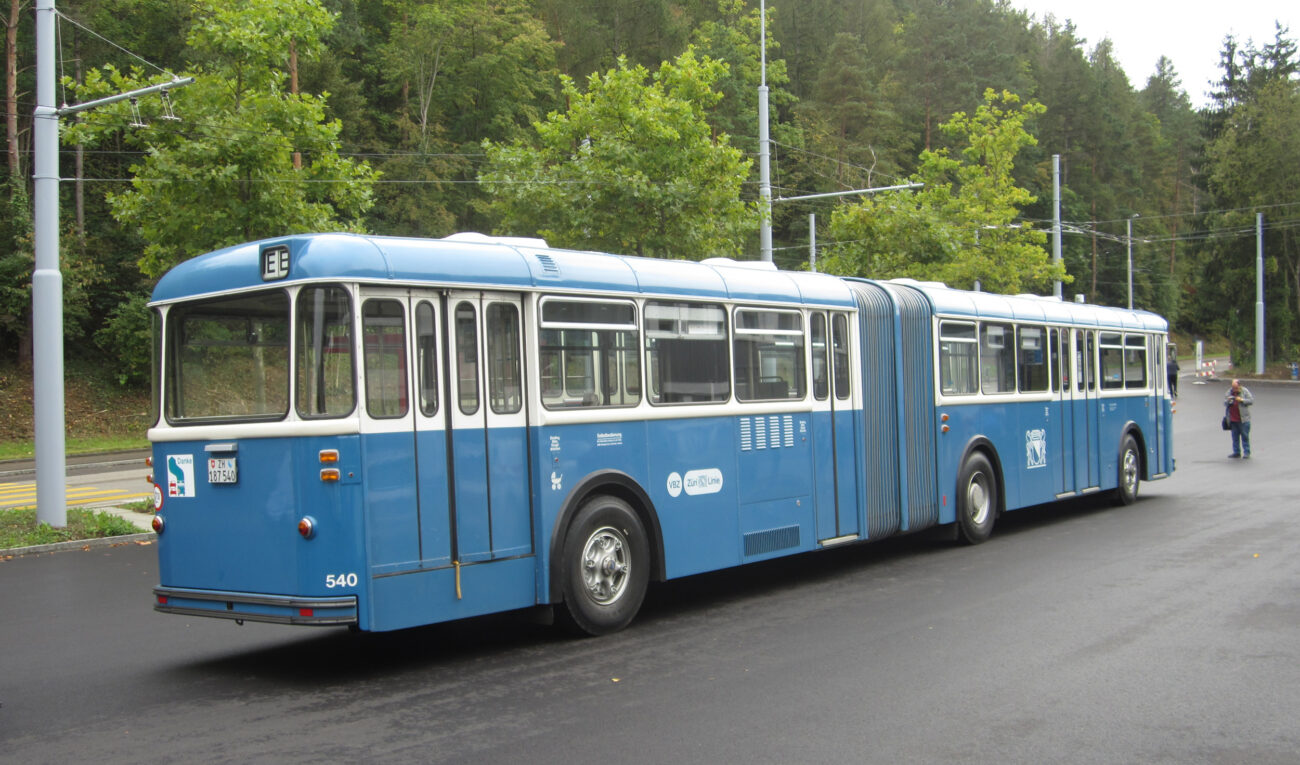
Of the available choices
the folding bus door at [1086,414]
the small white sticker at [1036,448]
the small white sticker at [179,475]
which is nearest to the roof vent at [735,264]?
the small white sticker at [179,475]

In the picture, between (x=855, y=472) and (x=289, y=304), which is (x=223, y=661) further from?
(x=855, y=472)

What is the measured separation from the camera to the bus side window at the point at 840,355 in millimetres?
12156

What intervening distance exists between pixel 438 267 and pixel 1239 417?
A: 74.4 feet

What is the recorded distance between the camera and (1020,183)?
80.1 metres

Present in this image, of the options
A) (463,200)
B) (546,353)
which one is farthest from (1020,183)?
(546,353)

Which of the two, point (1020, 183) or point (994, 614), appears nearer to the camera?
point (994, 614)

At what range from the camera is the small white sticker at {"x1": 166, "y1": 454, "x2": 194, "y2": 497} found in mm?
8125

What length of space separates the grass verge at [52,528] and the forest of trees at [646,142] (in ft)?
16.2

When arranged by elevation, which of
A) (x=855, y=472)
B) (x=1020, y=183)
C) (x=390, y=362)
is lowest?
(x=855, y=472)

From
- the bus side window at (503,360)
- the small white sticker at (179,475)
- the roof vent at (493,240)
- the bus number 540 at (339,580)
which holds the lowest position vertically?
the bus number 540 at (339,580)

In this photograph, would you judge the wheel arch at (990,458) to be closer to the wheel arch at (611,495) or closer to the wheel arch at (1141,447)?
the wheel arch at (1141,447)

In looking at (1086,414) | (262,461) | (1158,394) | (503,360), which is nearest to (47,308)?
(262,461)

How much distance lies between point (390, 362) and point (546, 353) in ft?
4.50

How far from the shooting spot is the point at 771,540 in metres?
11.0
